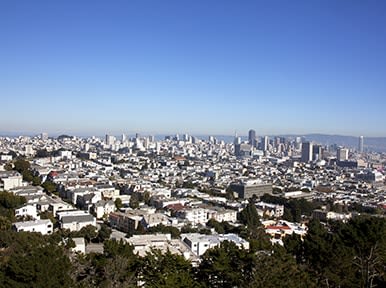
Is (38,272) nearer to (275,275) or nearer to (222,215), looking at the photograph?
(275,275)

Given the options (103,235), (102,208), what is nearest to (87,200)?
(102,208)

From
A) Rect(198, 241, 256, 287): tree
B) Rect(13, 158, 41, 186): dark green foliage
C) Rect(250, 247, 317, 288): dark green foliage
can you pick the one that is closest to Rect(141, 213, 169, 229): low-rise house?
Rect(198, 241, 256, 287): tree

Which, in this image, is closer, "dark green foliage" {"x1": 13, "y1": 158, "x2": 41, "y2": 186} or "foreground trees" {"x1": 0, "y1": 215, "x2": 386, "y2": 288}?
"foreground trees" {"x1": 0, "y1": 215, "x2": 386, "y2": 288}

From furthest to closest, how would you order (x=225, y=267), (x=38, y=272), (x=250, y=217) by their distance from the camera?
1. (x=250, y=217)
2. (x=225, y=267)
3. (x=38, y=272)

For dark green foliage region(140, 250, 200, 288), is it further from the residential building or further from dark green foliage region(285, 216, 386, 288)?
the residential building

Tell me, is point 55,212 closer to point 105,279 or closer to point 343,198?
point 105,279

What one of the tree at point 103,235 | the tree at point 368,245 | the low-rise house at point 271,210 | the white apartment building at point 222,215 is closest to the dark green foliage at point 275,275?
the tree at point 368,245

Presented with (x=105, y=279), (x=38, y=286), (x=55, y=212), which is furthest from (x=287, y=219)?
(x=38, y=286)
